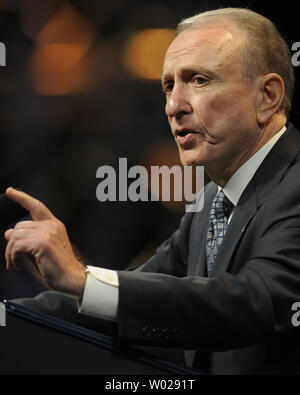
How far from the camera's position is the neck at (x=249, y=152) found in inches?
40.2

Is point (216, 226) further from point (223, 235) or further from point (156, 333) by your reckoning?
point (156, 333)

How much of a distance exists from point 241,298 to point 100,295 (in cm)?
17

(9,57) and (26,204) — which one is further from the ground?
(9,57)

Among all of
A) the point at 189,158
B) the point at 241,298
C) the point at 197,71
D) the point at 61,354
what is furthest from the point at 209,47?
the point at 61,354

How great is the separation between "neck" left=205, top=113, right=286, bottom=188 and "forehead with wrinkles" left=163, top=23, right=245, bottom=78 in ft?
0.42

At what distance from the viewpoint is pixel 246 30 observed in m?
1.02

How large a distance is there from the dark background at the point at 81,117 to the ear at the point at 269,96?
74cm

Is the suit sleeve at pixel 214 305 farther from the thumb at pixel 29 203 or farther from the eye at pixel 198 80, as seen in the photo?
the eye at pixel 198 80

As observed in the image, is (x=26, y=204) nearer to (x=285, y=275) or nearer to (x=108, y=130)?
(x=285, y=275)

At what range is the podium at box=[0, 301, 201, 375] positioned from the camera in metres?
0.64

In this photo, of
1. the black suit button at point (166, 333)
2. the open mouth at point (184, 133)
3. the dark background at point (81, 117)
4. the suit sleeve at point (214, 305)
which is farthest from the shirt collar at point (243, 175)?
the dark background at point (81, 117)
